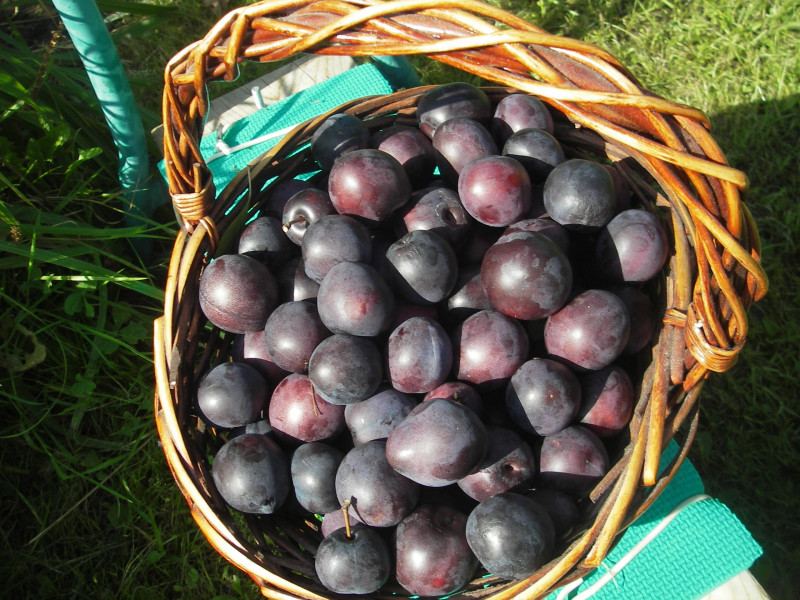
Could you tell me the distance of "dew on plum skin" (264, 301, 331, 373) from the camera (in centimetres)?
147

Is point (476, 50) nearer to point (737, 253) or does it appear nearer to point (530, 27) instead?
point (530, 27)

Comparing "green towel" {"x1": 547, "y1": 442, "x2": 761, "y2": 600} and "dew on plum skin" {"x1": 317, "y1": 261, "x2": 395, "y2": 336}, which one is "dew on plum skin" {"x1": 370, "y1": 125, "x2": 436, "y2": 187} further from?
"green towel" {"x1": 547, "y1": 442, "x2": 761, "y2": 600}

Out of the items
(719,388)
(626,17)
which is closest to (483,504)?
(719,388)

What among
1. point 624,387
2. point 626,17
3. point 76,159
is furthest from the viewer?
point 626,17

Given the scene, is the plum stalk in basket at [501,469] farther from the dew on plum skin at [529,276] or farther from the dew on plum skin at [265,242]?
the dew on plum skin at [265,242]

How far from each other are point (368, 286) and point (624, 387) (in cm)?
63

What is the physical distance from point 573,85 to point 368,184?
0.52 metres

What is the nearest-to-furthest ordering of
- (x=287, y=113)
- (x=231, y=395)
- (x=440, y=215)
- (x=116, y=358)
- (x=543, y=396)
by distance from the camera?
(x=543, y=396) < (x=231, y=395) < (x=440, y=215) < (x=116, y=358) < (x=287, y=113)

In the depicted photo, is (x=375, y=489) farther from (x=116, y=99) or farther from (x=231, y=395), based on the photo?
(x=116, y=99)

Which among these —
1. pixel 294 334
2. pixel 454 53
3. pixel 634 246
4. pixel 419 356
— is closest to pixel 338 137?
pixel 454 53

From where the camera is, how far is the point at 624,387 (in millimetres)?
1438

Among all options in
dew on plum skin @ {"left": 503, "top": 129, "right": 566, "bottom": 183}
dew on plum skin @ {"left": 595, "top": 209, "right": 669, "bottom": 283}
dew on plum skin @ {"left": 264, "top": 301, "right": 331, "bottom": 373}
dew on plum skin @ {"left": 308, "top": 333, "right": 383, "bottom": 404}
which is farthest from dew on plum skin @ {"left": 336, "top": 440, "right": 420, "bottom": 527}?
dew on plum skin @ {"left": 503, "top": 129, "right": 566, "bottom": 183}

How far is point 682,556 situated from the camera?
1627 millimetres

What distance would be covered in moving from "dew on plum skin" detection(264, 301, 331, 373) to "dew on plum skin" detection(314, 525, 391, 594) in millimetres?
409
